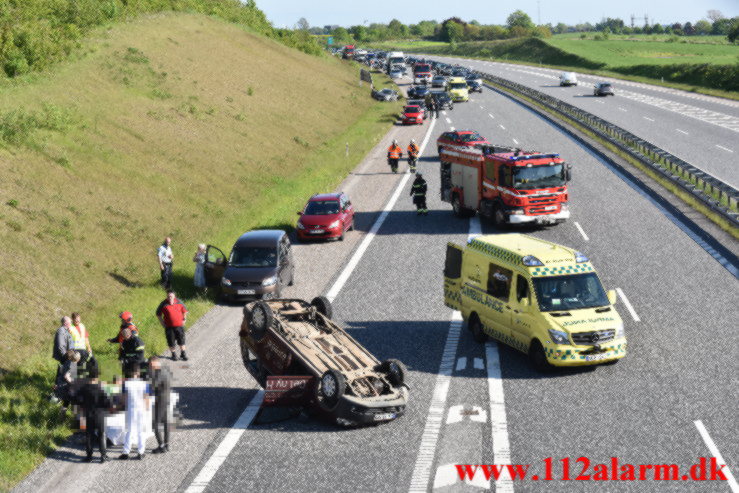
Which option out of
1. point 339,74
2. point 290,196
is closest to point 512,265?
point 290,196

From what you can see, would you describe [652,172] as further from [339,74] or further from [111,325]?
[339,74]

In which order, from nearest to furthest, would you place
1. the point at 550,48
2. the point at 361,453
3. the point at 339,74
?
1. the point at 361,453
2. the point at 339,74
3. the point at 550,48

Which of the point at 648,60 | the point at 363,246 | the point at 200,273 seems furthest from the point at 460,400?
the point at 648,60

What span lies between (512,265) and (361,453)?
6.33 metres

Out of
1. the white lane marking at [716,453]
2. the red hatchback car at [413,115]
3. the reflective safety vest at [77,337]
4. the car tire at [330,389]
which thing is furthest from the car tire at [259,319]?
the red hatchback car at [413,115]

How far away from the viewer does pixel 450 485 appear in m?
13.4

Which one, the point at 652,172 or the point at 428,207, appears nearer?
the point at 428,207

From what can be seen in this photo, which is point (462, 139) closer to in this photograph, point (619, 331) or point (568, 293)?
point (568, 293)

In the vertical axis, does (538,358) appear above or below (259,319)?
below

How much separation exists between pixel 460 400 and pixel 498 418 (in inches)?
45.7

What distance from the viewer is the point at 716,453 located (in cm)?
1399

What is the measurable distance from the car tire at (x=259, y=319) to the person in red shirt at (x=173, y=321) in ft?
8.68

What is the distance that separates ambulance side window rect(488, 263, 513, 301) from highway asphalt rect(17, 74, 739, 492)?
1347 millimetres

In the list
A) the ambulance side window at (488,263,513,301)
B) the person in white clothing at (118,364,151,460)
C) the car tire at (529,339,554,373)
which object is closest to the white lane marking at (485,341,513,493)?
the car tire at (529,339,554,373)
